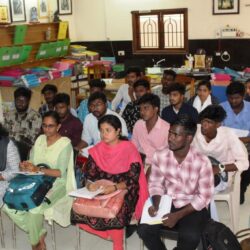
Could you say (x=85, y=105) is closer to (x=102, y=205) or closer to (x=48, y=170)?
(x=48, y=170)

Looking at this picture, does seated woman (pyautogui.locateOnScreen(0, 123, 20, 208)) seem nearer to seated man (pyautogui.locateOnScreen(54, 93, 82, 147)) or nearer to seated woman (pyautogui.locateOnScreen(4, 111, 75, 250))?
seated woman (pyautogui.locateOnScreen(4, 111, 75, 250))

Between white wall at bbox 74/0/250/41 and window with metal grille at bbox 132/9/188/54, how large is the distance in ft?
0.38

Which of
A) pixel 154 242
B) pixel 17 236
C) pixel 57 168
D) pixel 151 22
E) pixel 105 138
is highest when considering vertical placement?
pixel 151 22

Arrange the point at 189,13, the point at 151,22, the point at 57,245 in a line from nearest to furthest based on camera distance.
→ the point at 57,245 → the point at 189,13 → the point at 151,22

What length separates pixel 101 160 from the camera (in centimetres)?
286

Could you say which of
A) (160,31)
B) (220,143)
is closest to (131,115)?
(220,143)

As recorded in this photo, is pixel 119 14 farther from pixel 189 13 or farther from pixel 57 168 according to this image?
pixel 57 168

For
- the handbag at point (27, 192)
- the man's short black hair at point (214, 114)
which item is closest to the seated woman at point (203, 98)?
the man's short black hair at point (214, 114)

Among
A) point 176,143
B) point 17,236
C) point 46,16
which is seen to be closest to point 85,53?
point 46,16

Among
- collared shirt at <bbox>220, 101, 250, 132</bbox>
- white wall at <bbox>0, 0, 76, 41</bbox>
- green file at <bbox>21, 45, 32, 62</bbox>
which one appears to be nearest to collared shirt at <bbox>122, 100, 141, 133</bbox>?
collared shirt at <bbox>220, 101, 250, 132</bbox>

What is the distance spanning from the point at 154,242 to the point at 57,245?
987mm

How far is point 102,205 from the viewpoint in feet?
8.59

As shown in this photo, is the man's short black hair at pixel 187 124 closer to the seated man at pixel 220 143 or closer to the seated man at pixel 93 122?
the seated man at pixel 220 143

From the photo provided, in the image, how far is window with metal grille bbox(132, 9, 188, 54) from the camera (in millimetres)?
7957
